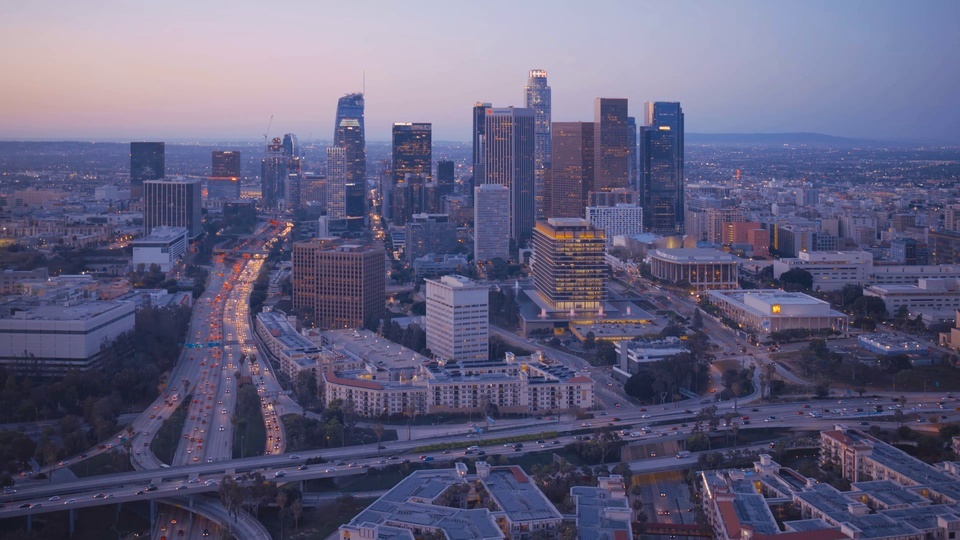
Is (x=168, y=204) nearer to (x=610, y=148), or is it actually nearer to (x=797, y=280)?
(x=610, y=148)

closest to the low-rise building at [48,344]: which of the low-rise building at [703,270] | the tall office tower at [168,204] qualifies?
the low-rise building at [703,270]

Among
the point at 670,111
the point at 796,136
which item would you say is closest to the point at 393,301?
the point at 670,111

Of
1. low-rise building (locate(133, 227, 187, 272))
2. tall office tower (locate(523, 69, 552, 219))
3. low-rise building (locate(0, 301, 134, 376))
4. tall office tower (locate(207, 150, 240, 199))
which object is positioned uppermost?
tall office tower (locate(523, 69, 552, 219))

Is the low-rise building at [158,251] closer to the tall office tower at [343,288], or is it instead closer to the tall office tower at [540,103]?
the tall office tower at [343,288]

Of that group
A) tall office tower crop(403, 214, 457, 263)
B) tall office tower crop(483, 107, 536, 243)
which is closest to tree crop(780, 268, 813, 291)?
tall office tower crop(403, 214, 457, 263)

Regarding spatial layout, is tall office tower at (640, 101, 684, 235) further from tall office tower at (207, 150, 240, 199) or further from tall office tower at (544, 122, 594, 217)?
tall office tower at (207, 150, 240, 199)

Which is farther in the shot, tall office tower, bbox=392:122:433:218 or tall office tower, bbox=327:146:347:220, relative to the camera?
tall office tower, bbox=392:122:433:218
